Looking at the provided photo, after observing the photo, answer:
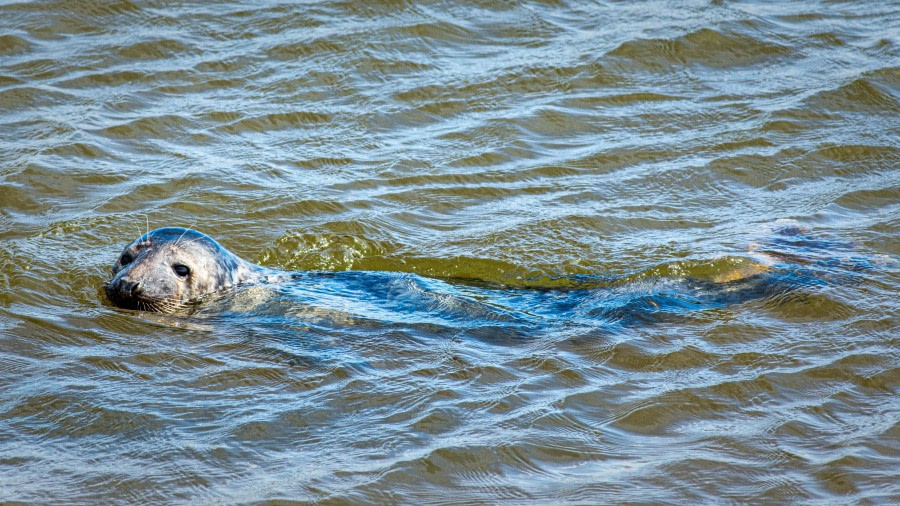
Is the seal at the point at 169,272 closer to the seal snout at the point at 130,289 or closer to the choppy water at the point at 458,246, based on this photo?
the seal snout at the point at 130,289

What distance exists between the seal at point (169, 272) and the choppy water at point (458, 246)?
0.13 metres

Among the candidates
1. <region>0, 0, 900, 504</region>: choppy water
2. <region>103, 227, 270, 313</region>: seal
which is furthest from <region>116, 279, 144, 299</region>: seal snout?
<region>0, 0, 900, 504</region>: choppy water

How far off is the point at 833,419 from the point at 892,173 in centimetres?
403

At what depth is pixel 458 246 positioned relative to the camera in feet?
22.9

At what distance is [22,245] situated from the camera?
6.57 metres

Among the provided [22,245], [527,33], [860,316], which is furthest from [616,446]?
[527,33]

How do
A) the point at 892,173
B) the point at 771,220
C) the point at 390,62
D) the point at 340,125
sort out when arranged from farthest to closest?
the point at 390,62 → the point at 340,125 → the point at 892,173 → the point at 771,220

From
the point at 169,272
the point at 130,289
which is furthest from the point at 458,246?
the point at 130,289

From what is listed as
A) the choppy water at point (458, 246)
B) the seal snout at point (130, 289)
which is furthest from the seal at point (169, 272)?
the choppy water at point (458, 246)

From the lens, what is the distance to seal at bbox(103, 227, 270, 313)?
5.71 metres

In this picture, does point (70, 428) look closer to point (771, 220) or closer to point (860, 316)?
point (860, 316)

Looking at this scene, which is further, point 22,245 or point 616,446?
point 22,245

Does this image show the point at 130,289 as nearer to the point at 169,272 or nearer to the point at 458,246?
the point at 169,272

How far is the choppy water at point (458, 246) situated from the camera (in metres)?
4.27
